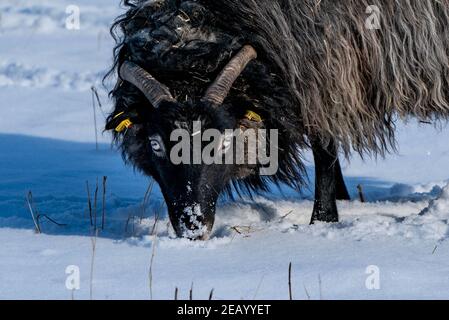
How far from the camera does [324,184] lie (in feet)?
21.3

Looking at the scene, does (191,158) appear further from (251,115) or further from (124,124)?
(124,124)

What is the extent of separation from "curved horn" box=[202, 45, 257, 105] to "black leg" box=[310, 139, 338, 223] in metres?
0.90

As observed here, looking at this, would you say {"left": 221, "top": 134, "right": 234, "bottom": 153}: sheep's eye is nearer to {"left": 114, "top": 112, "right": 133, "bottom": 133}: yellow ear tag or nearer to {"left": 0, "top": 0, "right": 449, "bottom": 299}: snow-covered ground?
{"left": 0, "top": 0, "right": 449, "bottom": 299}: snow-covered ground

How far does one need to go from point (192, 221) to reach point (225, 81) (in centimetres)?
82

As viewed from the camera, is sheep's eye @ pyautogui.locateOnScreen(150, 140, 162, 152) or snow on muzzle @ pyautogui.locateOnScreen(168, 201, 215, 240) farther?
sheep's eye @ pyautogui.locateOnScreen(150, 140, 162, 152)

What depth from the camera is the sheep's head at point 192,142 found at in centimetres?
545

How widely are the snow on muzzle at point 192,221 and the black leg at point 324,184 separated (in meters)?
1.13

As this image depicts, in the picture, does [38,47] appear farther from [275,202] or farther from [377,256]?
[377,256]

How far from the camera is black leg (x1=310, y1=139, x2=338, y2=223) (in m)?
6.40

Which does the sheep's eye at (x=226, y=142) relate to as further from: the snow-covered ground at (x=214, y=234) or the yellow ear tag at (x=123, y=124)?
the yellow ear tag at (x=123, y=124)

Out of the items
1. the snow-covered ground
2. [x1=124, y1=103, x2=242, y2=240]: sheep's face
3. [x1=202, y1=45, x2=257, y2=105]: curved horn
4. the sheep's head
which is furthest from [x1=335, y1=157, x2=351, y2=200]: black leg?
[x1=202, y1=45, x2=257, y2=105]: curved horn

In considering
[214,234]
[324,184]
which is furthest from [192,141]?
[324,184]

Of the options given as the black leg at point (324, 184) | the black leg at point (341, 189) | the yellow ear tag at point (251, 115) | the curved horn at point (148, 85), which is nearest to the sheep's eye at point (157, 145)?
the curved horn at point (148, 85)

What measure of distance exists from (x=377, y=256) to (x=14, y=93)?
24.5 ft
